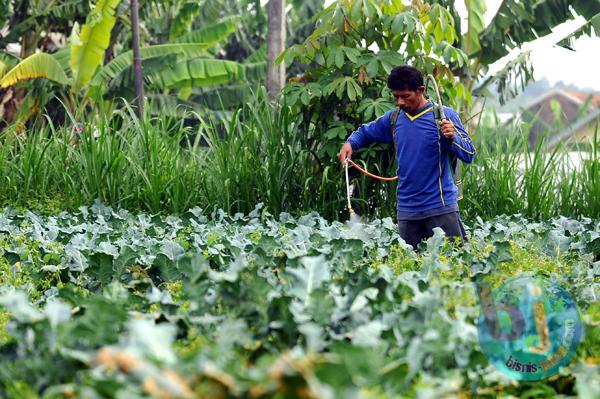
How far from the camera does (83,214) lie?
24.0 feet

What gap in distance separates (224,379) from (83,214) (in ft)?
18.9

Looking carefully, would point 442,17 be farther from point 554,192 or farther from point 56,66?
point 56,66

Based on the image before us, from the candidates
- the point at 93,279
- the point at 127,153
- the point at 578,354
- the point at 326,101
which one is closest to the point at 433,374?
the point at 578,354

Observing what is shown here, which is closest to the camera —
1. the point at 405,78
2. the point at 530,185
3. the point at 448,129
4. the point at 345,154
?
the point at 448,129

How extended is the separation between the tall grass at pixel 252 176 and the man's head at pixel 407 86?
2070mm

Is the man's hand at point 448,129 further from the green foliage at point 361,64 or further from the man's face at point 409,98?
the green foliage at point 361,64

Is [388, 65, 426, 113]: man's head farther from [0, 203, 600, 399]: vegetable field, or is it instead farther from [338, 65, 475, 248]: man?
[0, 203, 600, 399]: vegetable field

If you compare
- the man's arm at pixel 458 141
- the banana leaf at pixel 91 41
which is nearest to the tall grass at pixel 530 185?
the man's arm at pixel 458 141

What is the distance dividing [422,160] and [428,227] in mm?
470

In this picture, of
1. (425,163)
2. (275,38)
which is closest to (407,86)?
(425,163)

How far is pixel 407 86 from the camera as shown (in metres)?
5.68

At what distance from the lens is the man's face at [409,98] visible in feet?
18.7

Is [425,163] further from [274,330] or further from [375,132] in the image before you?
[274,330]

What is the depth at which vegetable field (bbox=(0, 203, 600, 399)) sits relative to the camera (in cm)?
190
